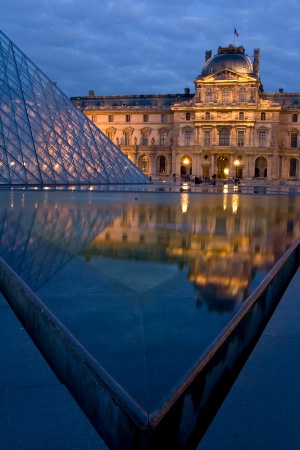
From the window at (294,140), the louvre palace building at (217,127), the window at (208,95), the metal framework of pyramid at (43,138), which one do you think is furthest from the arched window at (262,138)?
the metal framework of pyramid at (43,138)

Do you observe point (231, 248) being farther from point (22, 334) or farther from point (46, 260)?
point (22, 334)

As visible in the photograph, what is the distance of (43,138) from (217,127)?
45.4 metres

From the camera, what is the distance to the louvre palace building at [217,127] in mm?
65500

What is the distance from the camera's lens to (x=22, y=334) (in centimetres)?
281

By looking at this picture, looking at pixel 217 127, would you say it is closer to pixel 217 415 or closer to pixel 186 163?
pixel 186 163

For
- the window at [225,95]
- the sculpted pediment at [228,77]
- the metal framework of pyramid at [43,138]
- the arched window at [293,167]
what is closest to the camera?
the metal framework of pyramid at [43,138]

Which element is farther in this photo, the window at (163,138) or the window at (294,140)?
the window at (163,138)

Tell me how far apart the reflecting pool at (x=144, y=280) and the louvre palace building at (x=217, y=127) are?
5960 centimetres

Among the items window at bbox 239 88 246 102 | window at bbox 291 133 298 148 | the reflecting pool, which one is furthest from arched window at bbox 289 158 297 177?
the reflecting pool

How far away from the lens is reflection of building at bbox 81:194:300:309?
4091 mm

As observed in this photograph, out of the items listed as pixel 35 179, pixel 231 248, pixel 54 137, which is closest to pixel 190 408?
pixel 231 248

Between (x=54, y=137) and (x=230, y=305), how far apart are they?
22802mm

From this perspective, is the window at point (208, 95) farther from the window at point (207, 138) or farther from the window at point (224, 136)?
the window at point (224, 136)

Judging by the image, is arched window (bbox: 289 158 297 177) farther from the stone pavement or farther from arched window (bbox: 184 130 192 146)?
the stone pavement
